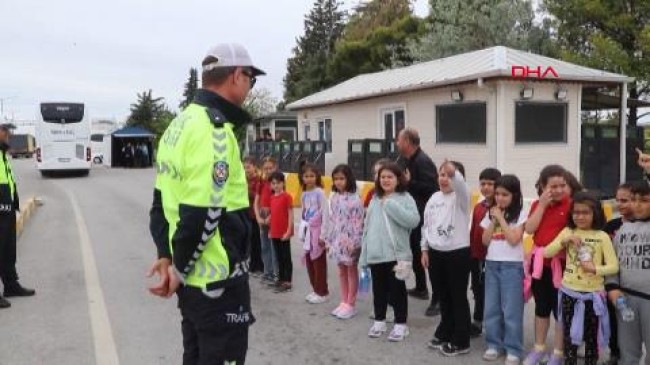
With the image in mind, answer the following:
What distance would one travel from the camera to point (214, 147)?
2586 mm

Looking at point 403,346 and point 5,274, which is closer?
point 403,346

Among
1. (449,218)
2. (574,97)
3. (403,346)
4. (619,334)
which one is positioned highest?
(574,97)

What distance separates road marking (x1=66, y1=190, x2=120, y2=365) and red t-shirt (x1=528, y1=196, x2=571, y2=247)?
3.36 meters

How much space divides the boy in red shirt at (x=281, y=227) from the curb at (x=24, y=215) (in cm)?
639

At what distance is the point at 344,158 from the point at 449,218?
15.5 m

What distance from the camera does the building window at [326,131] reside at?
2212 centimetres

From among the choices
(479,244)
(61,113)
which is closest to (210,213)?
(479,244)

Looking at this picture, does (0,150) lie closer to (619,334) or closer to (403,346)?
(403,346)

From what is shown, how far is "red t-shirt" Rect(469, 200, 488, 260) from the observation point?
510 cm

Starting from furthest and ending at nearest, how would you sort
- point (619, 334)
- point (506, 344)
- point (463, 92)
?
1. point (463, 92)
2. point (506, 344)
3. point (619, 334)

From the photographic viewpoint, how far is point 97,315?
617 cm

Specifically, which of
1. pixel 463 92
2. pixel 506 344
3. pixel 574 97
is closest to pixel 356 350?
pixel 506 344

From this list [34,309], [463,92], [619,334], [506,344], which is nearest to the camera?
[619,334]

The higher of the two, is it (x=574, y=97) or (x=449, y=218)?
(x=574, y=97)
